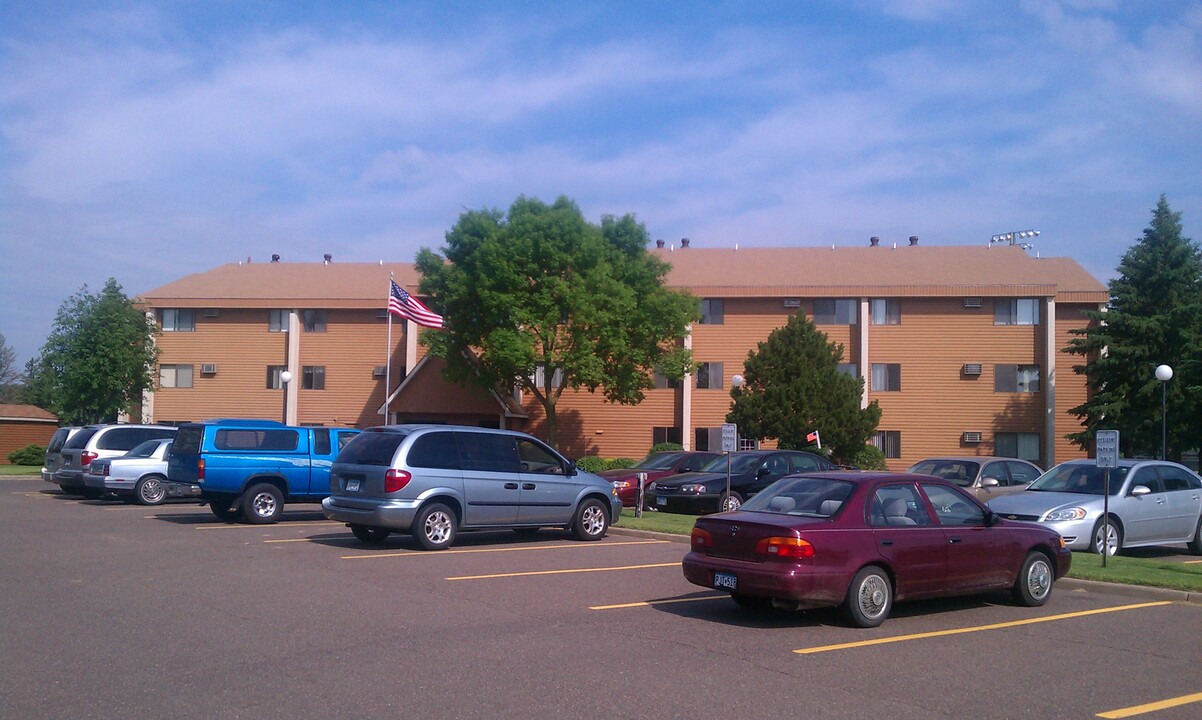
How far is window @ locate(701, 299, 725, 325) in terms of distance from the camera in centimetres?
4375

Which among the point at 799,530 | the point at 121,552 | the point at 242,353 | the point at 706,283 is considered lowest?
the point at 121,552

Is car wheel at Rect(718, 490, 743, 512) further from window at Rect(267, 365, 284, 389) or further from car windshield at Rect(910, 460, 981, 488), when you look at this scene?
window at Rect(267, 365, 284, 389)

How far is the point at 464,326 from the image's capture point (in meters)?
39.6

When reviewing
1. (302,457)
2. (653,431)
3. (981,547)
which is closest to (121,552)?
(302,457)

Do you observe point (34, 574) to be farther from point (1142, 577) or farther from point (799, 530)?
point (1142, 577)

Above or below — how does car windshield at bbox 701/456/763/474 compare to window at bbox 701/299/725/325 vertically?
below

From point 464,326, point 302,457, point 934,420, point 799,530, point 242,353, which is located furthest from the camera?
point 242,353

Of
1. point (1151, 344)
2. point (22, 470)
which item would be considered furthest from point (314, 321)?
point (1151, 344)

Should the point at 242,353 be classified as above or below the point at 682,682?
above

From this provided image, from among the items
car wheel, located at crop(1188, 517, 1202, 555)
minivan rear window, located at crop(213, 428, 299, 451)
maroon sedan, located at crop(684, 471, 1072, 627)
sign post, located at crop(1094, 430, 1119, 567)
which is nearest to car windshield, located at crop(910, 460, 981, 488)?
car wheel, located at crop(1188, 517, 1202, 555)

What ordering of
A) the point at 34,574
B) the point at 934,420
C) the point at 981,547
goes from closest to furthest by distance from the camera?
the point at 981,547
the point at 34,574
the point at 934,420

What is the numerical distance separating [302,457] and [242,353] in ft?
A: 97.9

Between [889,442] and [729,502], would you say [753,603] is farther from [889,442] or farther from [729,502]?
[889,442]

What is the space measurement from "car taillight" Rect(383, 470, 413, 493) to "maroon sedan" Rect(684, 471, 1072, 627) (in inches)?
220
